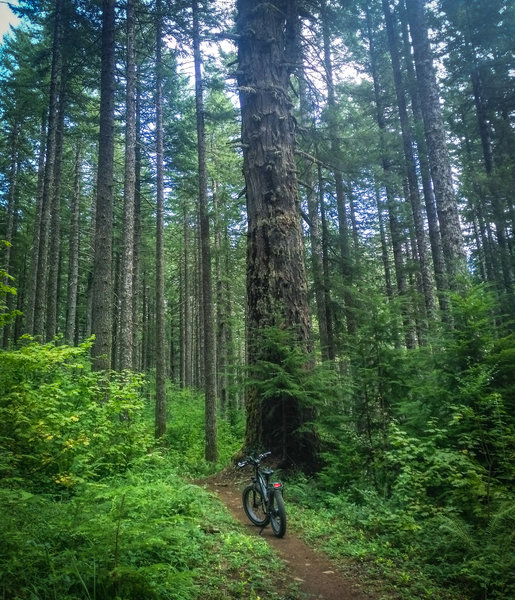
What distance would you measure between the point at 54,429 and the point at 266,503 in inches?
135

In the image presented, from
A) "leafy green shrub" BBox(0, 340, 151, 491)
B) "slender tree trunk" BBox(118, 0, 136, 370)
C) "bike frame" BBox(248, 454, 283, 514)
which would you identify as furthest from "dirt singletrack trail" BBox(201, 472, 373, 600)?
"slender tree trunk" BBox(118, 0, 136, 370)

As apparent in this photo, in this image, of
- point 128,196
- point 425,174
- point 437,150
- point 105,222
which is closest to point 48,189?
point 128,196

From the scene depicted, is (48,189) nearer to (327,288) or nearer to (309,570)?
(327,288)

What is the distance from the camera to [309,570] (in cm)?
429

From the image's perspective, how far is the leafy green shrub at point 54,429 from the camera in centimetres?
511

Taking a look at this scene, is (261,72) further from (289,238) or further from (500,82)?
(500,82)

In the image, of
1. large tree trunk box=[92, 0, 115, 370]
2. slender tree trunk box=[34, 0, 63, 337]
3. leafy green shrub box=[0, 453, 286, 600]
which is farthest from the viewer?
slender tree trunk box=[34, 0, 63, 337]

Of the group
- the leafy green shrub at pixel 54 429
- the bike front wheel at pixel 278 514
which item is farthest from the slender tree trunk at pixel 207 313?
the bike front wheel at pixel 278 514

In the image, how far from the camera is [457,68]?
59.5 feet

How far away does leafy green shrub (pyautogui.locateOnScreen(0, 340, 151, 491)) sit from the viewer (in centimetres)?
511

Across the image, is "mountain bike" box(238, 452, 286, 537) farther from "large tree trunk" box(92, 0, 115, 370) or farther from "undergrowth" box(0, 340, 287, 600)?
"large tree trunk" box(92, 0, 115, 370)

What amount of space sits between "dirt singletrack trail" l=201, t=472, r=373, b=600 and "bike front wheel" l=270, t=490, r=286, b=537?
0.11 m

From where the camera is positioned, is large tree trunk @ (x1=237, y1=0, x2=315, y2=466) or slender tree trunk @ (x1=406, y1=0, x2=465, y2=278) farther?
slender tree trunk @ (x1=406, y1=0, x2=465, y2=278)

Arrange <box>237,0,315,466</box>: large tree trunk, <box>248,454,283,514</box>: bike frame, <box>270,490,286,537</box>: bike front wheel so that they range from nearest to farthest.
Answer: <box>270,490,286,537</box>: bike front wheel, <box>248,454,283,514</box>: bike frame, <box>237,0,315,466</box>: large tree trunk
